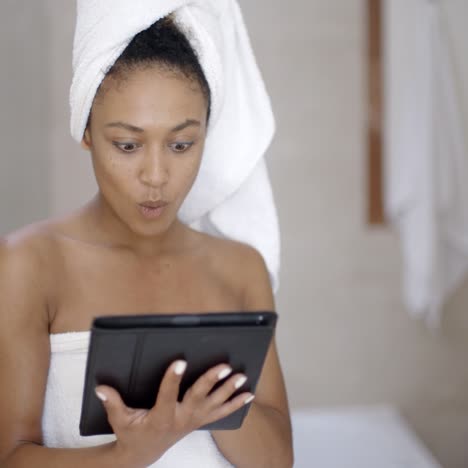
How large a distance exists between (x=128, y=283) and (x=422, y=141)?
1.30m

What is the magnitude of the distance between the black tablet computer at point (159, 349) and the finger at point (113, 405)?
0.04 feet

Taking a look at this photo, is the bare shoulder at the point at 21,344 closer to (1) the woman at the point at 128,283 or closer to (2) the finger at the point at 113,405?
(1) the woman at the point at 128,283

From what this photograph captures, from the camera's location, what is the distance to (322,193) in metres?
2.37

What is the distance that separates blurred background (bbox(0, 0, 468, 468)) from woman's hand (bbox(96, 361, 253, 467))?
1.35m

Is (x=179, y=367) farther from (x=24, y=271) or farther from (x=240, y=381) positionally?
(x=24, y=271)

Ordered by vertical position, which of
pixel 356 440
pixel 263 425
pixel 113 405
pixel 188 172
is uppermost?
pixel 188 172

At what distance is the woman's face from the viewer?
3.16ft

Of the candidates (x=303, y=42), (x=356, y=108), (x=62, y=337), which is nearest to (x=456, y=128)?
(x=356, y=108)

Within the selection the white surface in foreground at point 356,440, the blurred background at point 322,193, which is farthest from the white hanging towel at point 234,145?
the blurred background at point 322,193

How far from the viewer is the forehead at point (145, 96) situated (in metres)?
0.96

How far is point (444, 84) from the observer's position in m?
2.18

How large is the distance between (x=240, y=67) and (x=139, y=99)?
11.9 inches

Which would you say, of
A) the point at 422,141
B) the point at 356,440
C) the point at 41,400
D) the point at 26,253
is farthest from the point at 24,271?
the point at 422,141

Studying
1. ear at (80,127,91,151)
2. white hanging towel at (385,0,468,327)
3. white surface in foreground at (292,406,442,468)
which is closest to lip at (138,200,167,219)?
ear at (80,127,91,151)
